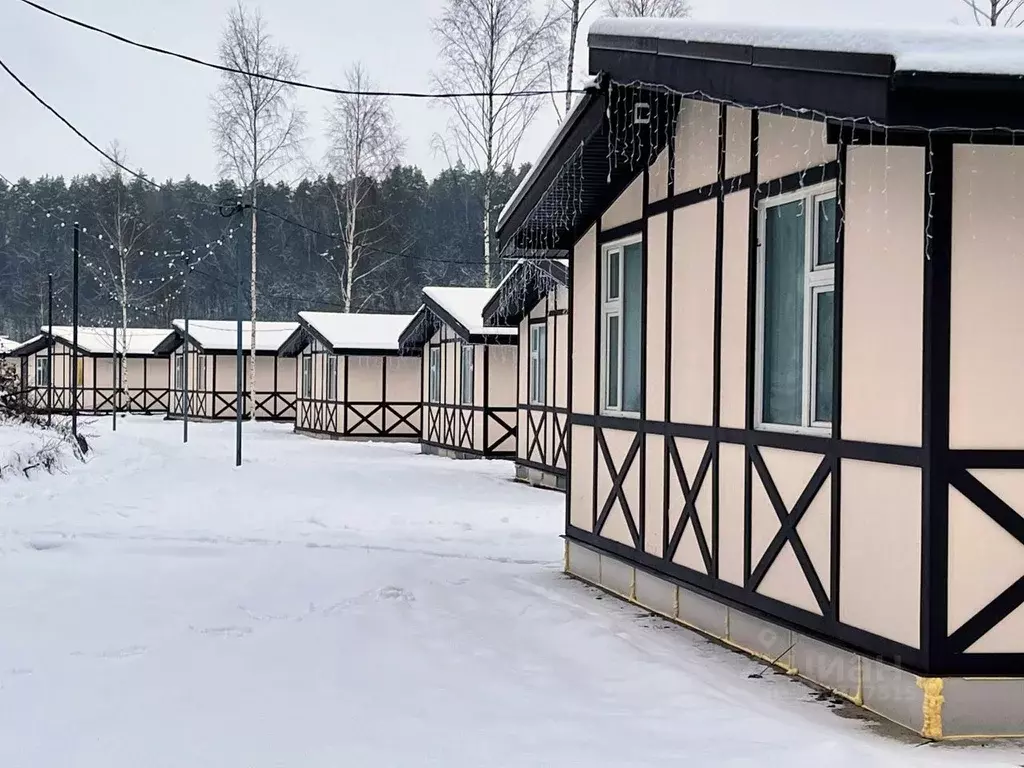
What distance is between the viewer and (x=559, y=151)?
828cm

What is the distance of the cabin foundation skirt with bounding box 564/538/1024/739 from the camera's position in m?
4.88

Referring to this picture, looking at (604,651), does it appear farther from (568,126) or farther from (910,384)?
(568,126)

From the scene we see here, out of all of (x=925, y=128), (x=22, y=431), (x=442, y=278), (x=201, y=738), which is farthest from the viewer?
(x=442, y=278)

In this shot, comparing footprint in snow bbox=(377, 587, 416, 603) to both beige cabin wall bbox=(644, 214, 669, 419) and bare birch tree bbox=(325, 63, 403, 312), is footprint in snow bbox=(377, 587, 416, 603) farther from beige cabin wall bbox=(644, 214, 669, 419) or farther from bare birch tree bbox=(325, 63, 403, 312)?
bare birch tree bbox=(325, 63, 403, 312)

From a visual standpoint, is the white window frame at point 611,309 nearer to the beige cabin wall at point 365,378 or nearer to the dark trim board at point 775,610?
the dark trim board at point 775,610

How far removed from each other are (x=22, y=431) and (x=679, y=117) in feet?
46.8

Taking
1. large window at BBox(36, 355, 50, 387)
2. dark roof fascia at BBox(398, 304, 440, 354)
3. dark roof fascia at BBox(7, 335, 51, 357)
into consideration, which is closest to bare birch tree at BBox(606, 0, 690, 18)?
dark roof fascia at BBox(398, 304, 440, 354)

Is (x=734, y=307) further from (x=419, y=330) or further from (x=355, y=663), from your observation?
(x=419, y=330)

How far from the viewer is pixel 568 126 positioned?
805 centimetres

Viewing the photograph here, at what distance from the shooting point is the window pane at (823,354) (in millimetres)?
5797

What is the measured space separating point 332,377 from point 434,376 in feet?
18.4

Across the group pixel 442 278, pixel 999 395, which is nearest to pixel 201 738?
pixel 999 395

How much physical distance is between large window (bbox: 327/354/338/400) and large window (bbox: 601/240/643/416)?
66.7ft

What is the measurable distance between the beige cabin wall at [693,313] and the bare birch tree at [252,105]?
2513 centimetres
